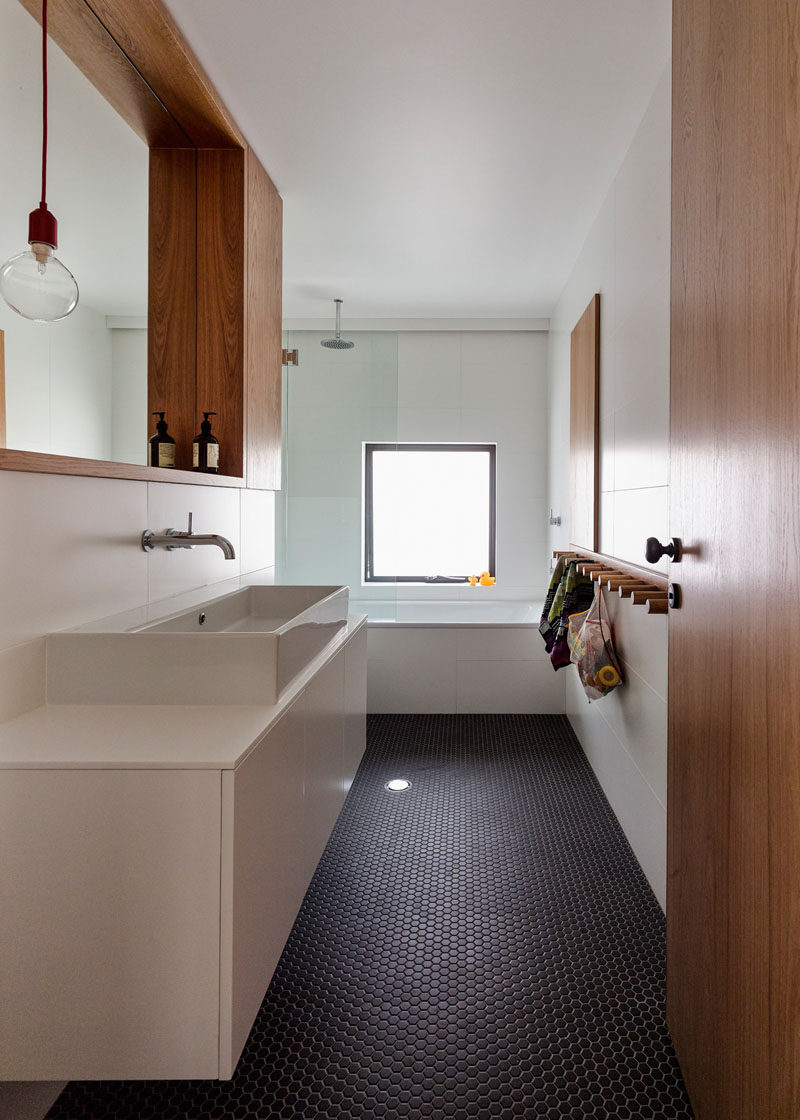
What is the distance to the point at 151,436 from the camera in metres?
2.09

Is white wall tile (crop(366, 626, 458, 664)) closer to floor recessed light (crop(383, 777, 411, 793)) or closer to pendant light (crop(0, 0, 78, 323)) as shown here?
floor recessed light (crop(383, 777, 411, 793))

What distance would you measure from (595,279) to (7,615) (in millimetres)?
2535

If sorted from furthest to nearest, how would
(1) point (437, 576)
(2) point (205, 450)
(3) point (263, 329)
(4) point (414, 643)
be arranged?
(1) point (437, 576) → (4) point (414, 643) → (3) point (263, 329) → (2) point (205, 450)

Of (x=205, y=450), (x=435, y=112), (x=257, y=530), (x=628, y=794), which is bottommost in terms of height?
(x=628, y=794)

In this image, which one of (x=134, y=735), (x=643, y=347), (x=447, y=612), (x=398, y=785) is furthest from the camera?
(x=447, y=612)

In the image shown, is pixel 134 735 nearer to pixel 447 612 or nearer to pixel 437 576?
pixel 447 612

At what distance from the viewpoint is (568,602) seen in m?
2.96

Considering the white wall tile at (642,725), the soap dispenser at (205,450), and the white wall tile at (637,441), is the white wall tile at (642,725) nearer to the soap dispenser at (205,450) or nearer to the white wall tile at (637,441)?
the white wall tile at (637,441)

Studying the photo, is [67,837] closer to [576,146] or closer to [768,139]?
[768,139]

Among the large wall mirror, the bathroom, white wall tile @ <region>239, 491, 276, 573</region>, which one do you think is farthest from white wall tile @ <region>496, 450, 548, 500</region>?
the large wall mirror

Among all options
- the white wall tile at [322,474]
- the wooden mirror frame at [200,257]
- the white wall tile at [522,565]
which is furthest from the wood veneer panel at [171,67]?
the white wall tile at [522,565]

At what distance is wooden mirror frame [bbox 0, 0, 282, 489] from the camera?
1984mm

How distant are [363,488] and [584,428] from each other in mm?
1242

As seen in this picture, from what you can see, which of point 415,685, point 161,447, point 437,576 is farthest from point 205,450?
point 437,576
